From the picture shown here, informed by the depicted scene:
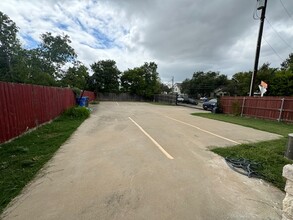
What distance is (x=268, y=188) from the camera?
312 centimetres

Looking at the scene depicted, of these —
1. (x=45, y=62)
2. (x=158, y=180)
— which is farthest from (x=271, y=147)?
(x=45, y=62)

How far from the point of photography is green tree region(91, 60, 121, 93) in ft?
140

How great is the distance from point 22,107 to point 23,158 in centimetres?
278

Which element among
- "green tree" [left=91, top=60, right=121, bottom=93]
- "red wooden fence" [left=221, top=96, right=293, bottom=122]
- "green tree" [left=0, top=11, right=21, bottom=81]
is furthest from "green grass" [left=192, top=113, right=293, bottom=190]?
"green tree" [left=91, top=60, right=121, bottom=93]

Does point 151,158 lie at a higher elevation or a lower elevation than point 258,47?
lower

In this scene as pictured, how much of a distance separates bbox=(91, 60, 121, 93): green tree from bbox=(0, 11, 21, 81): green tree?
1841 cm

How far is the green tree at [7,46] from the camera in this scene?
20.9 m

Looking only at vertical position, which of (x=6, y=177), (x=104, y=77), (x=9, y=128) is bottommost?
(x=6, y=177)

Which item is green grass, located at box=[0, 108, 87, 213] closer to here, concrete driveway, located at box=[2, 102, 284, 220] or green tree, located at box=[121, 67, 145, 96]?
concrete driveway, located at box=[2, 102, 284, 220]

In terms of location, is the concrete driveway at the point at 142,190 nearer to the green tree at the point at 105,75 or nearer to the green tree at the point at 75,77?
the green tree at the point at 75,77

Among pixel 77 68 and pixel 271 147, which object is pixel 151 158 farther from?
pixel 77 68

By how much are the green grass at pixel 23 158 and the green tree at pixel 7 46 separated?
17.8 metres

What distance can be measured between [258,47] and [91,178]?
16944mm

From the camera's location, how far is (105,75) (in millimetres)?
42875
